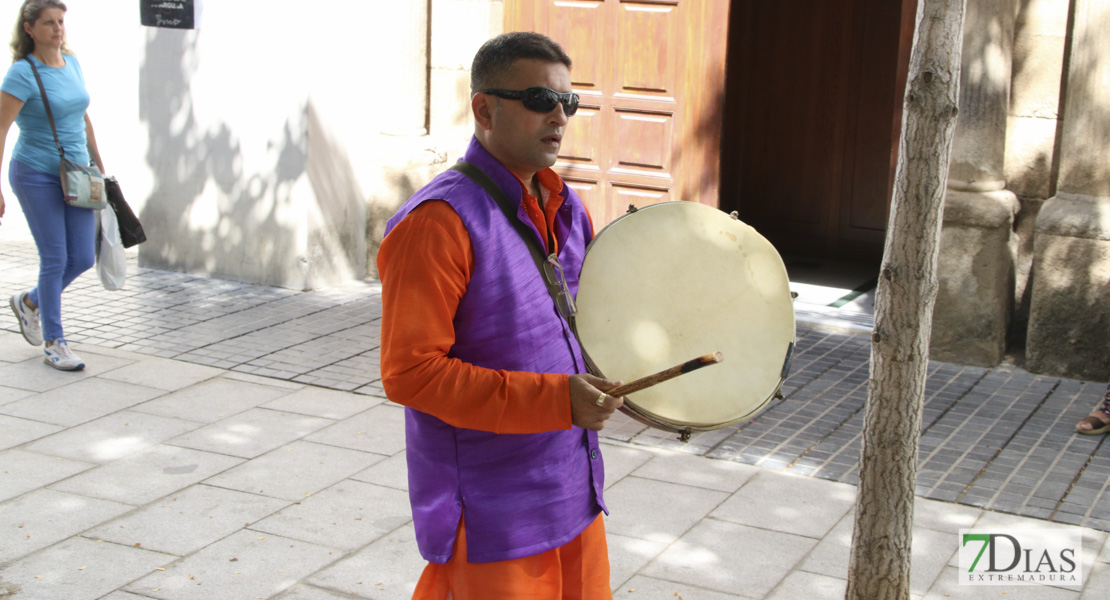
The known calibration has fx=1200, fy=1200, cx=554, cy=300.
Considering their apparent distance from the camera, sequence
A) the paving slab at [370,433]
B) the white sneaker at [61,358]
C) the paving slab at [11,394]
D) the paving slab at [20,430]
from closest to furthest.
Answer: the paving slab at [20,430] → the paving slab at [370,433] → the paving slab at [11,394] → the white sneaker at [61,358]

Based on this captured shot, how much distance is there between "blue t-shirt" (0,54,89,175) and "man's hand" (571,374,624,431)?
16.1 ft

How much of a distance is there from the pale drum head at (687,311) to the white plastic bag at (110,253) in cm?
480

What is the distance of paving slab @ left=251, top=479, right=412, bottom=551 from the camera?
4.62 m

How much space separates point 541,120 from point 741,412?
787 millimetres

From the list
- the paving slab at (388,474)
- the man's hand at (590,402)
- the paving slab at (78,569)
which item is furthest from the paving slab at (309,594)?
the man's hand at (590,402)

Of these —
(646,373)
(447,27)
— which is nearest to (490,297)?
(646,373)

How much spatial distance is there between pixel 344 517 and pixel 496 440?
234 cm

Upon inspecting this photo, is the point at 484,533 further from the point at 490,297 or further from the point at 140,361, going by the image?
the point at 140,361

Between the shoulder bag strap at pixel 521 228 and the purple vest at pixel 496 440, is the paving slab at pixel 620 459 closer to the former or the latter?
the purple vest at pixel 496 440

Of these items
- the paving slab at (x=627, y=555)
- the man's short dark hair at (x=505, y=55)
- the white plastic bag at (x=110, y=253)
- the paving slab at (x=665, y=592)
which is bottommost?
the paving slab at (x=627, y=555)

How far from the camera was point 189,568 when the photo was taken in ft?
14.1

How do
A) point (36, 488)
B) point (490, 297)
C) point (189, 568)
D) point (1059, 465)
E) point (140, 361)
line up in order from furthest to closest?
1. point (140, 361)
2. point (1059, 465)
3. point (36, 488)
4. point (189, 568)
5. point (490, 297)

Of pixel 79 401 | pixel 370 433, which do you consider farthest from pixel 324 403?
pixel 79 401

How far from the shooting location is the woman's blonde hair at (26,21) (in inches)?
252
